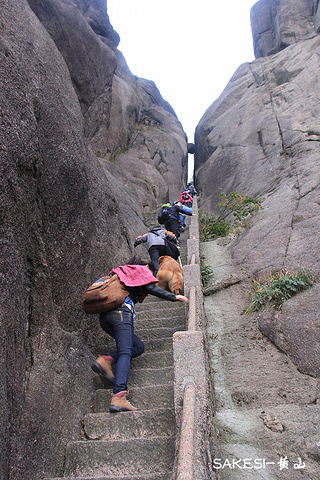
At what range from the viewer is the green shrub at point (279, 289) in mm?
6348

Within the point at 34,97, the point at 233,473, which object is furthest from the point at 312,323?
the point at 34,97

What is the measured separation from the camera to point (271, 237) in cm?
888

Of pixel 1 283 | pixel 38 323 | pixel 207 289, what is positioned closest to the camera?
pixel 1 283

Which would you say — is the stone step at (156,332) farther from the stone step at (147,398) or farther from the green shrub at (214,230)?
the green shrub at (214,230)

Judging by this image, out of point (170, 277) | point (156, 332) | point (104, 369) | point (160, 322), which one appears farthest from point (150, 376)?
point (170, 277)

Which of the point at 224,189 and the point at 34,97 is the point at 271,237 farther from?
the point at 224,189

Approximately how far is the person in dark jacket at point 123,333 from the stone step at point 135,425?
11 cm

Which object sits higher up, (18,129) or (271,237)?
(18,129)

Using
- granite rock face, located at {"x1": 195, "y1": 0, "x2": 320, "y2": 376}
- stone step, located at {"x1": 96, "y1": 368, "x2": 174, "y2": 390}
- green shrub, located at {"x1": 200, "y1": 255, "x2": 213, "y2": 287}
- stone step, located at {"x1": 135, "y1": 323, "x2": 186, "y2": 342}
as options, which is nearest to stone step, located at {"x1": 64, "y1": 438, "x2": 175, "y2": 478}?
stone step, located at {"x1": 96, "y1": 368, "x2": 174, "y2": 390}

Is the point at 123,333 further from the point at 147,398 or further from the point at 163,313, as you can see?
the point at 163,313

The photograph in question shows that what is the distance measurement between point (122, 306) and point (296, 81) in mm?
16602

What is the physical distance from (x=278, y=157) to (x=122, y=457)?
1229 cm

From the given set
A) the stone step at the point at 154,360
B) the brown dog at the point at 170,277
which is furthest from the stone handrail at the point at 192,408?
the brown dog at the point at 170,277

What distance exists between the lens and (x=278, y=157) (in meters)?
13.5
